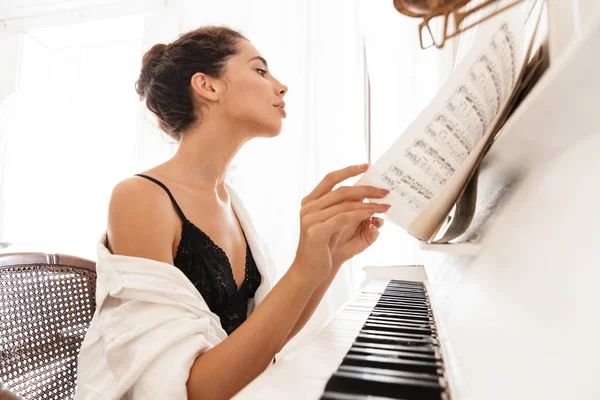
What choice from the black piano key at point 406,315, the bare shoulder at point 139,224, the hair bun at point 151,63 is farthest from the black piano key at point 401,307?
the hair bun at point 151,63

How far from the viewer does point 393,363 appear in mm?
276

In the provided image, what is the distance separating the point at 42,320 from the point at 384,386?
28.0 inches

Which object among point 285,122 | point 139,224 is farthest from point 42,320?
point 285,122

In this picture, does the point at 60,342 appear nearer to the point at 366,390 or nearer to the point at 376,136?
the point at 366,390

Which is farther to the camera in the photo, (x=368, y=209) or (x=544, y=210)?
(x=368, y=209)

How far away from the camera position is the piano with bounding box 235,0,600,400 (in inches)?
6.9

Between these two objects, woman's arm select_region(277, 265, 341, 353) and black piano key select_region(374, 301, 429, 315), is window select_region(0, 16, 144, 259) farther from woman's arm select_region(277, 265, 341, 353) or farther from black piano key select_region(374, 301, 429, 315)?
black piano key select_region(374, 301, 429, 315)

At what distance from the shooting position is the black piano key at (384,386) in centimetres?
22

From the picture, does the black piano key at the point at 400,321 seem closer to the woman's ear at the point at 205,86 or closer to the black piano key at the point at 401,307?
the black piano key at the point at 401,307

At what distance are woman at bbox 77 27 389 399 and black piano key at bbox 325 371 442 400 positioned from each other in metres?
0.19

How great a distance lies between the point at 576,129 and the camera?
9.8 inches

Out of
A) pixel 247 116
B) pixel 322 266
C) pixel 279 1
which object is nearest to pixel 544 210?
pixel 322 266

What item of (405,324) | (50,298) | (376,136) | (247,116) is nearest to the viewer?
(405,324)

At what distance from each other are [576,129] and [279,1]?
1.94m
